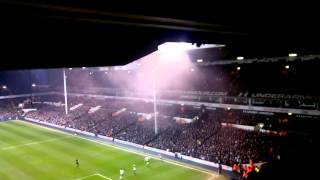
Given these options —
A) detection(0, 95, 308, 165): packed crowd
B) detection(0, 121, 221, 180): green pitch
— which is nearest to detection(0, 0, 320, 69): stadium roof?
detection(0, 95, 308, 165): packed crowd

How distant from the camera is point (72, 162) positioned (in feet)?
108

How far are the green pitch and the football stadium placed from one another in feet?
0.53

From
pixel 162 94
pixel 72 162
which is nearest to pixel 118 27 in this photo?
pixel 72 162

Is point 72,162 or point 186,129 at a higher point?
point 186,129

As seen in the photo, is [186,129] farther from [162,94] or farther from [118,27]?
[118,27]

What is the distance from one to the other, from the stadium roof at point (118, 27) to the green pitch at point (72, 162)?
2094cm

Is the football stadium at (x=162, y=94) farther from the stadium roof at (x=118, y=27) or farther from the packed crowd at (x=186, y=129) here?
the packed crowd at (x=186, y=129)

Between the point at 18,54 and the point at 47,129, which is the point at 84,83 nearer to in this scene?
the point at 47,129

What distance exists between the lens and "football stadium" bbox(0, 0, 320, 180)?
5.44 metres

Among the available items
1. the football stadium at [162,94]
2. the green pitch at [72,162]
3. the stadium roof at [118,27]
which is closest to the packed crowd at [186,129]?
the football stadium at [162,94]

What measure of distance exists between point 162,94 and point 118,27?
4288 cm

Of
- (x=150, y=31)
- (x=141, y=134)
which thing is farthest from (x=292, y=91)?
(x=150, y=31)

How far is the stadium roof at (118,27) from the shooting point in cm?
449

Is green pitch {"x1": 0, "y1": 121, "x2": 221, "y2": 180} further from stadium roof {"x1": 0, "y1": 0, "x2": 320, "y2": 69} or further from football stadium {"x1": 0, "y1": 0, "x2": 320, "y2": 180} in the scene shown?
stadium roof {"x1": 0, "y1": 0, "x2": 320, "y2": 69}
